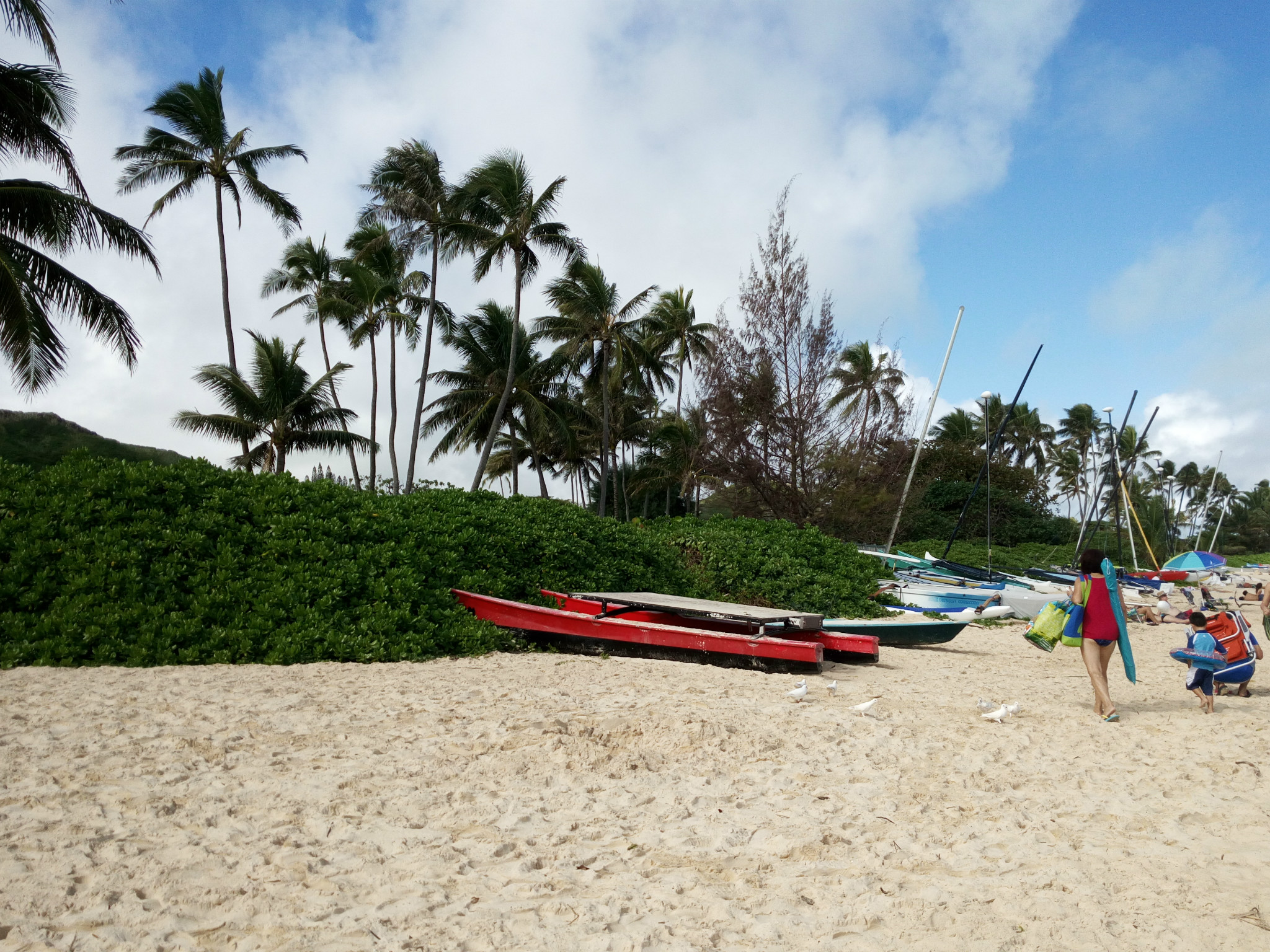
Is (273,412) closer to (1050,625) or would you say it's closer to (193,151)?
(193,151)

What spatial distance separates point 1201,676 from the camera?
7.52 metres

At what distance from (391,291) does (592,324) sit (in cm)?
783

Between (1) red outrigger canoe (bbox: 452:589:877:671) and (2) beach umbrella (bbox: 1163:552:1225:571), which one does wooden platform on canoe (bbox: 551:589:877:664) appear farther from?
(2) beach umbrella (bbox: 1163:552:1225:571)

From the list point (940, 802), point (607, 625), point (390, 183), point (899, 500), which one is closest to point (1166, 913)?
point (940, 802)

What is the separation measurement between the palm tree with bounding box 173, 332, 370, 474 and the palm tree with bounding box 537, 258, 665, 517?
27.9ft

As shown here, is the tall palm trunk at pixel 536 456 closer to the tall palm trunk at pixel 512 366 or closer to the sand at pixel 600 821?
the tall palm trunk at pixel 512 366

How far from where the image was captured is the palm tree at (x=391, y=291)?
29.8 meters

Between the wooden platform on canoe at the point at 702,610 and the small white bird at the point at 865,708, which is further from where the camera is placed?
the wooden platform on canoe at the point at 702,610

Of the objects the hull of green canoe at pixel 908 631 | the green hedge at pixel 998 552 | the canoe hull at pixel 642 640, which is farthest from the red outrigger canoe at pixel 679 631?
the green hedge at pixel 998 552

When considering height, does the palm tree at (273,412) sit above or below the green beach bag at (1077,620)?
above

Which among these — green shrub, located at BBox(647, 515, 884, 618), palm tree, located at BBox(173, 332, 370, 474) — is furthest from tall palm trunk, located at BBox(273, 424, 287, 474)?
green shrub, located at BBox(647, 515, 884, 618)

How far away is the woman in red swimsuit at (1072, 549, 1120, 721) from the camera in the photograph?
282 inches

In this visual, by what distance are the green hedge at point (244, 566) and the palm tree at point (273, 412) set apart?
1829cm

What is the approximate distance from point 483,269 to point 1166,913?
26558 millimetres
